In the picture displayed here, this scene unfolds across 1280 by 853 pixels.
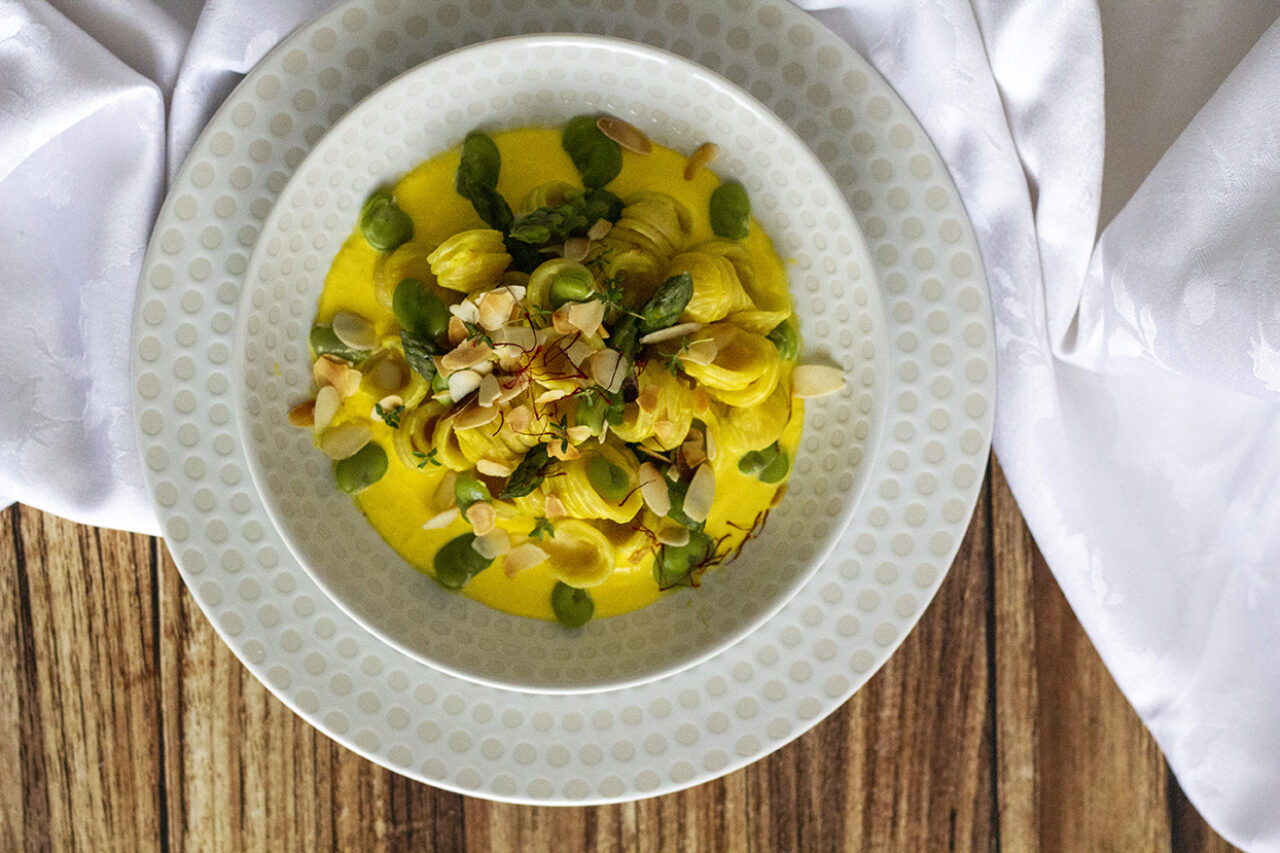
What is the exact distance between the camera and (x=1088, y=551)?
138 centimetres

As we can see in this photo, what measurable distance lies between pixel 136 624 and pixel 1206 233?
1.61 meters

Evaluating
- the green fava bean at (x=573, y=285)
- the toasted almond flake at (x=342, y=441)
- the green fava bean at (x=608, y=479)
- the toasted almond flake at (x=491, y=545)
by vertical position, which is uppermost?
the green fava bean at (x=573, y=285)

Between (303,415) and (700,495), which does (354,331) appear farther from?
(700,495)

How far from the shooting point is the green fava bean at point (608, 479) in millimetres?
1168

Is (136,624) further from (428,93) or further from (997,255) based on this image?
(997,255)

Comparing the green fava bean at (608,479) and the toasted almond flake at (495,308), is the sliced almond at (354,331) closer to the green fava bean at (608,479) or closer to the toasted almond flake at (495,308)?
the toasted almond flake at (495,308)

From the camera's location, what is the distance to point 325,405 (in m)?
1.19

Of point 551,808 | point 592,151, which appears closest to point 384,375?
point 592,151

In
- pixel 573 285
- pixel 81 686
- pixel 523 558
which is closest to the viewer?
pixel 573 285

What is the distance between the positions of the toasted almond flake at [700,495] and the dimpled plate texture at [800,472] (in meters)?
0.16

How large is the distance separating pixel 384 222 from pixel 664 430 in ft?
1.41

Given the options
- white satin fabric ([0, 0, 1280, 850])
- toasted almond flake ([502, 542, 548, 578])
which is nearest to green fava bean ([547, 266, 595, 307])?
toasted almond flake ([502, 542, 548, 578])

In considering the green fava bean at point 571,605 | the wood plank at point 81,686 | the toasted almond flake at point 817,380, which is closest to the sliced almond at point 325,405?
the green fava bean at point 571,605

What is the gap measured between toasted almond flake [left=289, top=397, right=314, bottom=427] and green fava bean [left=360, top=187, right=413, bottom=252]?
219 mm
